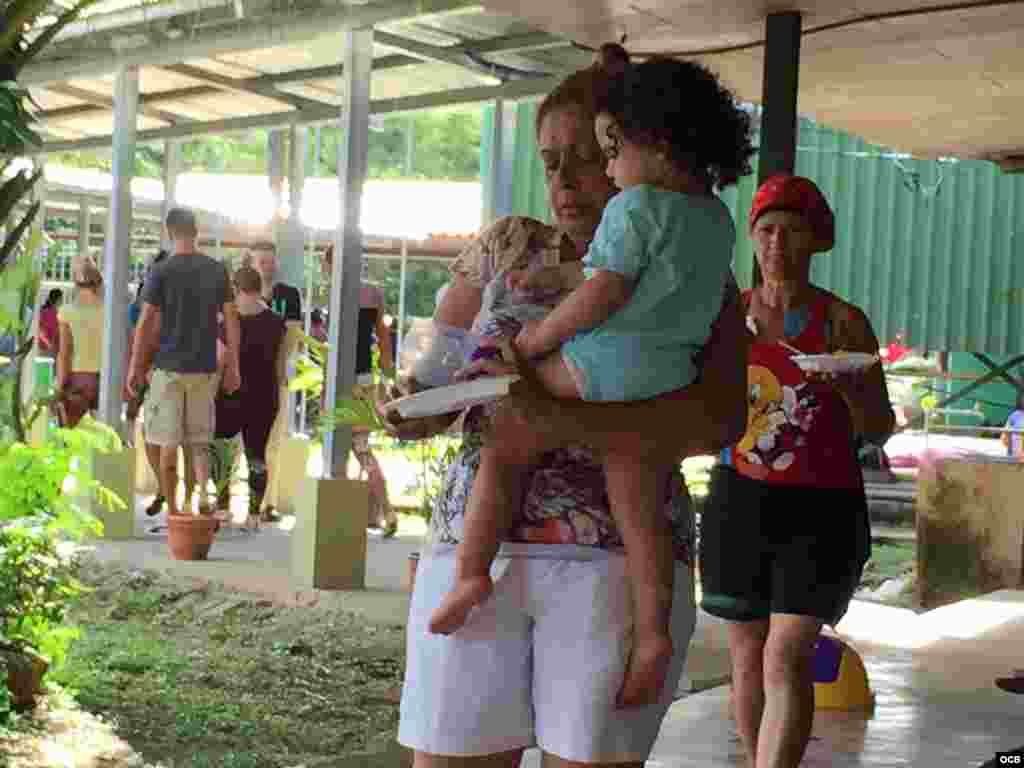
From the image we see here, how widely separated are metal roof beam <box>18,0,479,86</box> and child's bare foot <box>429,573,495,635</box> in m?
5.41

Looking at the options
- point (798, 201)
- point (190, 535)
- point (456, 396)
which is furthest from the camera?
point (190, 535)

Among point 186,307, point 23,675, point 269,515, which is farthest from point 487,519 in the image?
point 269,515

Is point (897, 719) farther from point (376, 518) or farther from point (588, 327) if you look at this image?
point (376, 518)

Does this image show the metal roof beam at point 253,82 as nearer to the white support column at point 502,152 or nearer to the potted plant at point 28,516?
the white support column at point 502,152

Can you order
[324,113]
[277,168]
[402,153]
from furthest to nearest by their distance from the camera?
[402,153]
[277,168]
[324,113]

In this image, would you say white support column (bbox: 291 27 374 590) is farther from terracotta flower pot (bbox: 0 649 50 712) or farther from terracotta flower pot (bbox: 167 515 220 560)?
terracotta flower pot (bbox: 0 649 50 712)

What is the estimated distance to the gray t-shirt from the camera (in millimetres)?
10250

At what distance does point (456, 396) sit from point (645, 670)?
19.2 inches

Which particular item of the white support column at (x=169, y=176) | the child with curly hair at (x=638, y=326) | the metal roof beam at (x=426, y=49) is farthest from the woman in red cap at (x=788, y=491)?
the white support column at (x=169, y=176)

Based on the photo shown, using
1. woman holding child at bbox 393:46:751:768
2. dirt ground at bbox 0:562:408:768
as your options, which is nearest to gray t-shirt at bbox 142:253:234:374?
dirt ground at bbox 0:562:408:768

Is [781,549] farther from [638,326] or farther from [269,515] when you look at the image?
[269,515]

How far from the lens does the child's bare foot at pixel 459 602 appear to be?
2.56 meters

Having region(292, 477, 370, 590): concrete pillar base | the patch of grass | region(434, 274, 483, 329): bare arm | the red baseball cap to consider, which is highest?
the red baseball cap

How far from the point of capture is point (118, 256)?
35.2 ft
